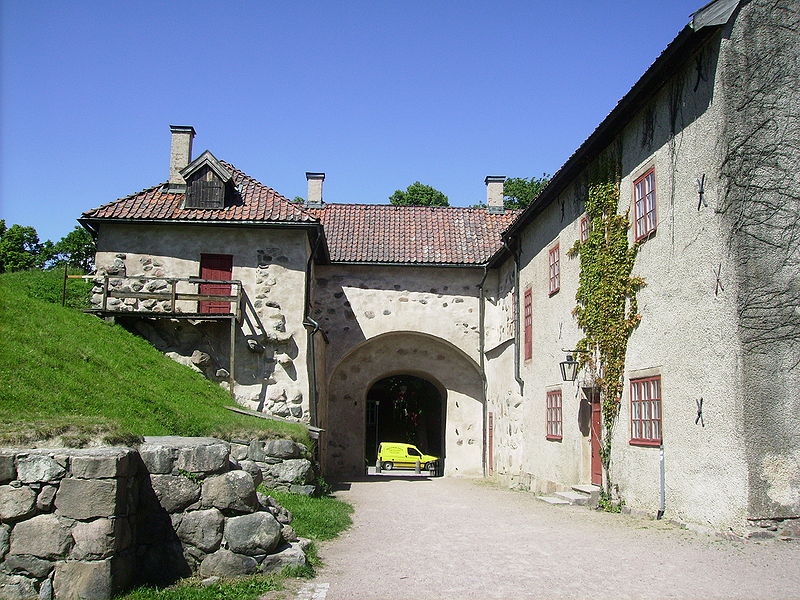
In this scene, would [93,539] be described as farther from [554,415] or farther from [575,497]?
[554,415]

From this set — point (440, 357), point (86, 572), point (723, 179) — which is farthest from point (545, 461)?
point (86, 572)

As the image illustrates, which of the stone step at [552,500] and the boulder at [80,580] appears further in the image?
the stone step at [552,500]

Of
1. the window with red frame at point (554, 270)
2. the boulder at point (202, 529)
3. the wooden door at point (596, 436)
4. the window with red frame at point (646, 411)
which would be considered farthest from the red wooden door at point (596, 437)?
the boulder at point (202, 529)

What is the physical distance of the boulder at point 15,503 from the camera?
18.3 feet

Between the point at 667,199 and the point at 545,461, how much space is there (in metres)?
7.70

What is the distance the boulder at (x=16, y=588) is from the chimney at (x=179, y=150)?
1522 centimetres

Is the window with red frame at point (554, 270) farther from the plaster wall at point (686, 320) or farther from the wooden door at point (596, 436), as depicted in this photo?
the plaster wall at point (686, 320)

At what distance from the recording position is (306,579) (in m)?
6.93

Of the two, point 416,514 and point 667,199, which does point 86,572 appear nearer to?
point 416,514

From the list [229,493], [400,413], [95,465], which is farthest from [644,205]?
[400,413]

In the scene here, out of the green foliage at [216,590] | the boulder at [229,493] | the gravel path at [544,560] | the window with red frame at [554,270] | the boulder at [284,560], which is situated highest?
the window with red frame at [554,270]

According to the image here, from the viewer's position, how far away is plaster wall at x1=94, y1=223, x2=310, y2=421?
58.2ft

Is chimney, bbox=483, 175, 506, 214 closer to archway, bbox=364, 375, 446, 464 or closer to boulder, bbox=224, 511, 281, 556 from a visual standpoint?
archway, bbox=364, 375, 446, 464

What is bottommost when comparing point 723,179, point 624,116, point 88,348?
point 88,348
